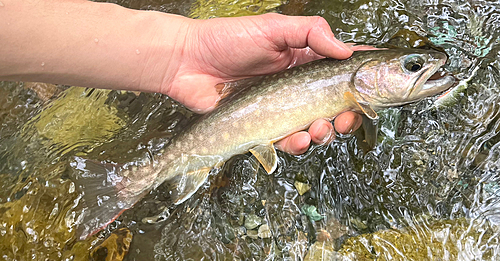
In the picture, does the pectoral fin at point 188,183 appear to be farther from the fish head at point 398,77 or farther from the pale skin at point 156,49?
the fish head at point 398,77

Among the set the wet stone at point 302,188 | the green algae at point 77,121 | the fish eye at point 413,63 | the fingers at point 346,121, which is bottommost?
the wet stone at point 302,188

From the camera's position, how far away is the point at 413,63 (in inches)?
97.8

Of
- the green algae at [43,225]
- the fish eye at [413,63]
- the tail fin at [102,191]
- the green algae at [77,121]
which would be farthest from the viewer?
the green algae at [77,121]

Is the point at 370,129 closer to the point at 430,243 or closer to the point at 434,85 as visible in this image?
the point at 434,85

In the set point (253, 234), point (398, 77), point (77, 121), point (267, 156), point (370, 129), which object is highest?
point (398, 77)

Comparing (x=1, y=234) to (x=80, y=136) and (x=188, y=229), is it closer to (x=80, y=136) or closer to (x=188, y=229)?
(x=80, y=136)

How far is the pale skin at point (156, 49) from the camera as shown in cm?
255

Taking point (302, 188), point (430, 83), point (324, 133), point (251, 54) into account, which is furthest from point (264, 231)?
point (430, 83)

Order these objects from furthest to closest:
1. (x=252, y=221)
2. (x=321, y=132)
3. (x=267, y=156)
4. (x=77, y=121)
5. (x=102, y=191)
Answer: (x=77, y=121)
(x=252, y=221)
(x=102, y=191)
(x=267, y=156)
(x=321, y=132)

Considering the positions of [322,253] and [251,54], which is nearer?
[251,54]

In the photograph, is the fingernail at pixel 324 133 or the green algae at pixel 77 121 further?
the green algae at pixel 77 121

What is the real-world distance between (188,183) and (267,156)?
2.50ft

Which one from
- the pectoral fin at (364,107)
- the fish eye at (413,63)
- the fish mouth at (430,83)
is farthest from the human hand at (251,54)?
the fish mouth at (430,83)

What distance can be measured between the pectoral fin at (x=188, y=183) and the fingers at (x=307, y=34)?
129cm
